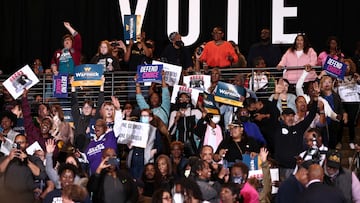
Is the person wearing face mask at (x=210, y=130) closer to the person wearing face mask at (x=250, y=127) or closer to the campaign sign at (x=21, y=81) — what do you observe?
the person wearing face mask at (x=250, y=127)

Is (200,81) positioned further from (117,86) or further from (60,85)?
(60,85)

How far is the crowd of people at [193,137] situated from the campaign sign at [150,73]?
6.2 inches

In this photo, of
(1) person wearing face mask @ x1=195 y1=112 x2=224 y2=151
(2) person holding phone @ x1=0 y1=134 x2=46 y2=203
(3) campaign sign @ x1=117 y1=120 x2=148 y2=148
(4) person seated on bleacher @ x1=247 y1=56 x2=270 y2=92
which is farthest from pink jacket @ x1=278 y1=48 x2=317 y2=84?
(2) person holding phone @ x1=0 y1=134 x2=46 y2=203

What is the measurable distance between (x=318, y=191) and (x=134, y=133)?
14.1ft

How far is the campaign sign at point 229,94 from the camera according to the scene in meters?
19.7

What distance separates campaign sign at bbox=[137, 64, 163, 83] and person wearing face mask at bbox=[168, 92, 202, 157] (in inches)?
27.9

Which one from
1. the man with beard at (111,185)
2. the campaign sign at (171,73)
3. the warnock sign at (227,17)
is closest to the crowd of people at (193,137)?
the man with beard at (111,185)

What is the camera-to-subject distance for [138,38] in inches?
883

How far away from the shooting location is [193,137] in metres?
19.4

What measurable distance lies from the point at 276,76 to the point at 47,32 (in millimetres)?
5611

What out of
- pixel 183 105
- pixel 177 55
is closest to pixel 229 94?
pixel 183 105

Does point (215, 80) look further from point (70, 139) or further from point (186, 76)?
point (70, 139)

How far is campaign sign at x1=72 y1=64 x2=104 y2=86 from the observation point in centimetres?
2058

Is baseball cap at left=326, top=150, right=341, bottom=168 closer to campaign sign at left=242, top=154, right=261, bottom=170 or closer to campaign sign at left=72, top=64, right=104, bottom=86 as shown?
campaign sign at left=242, top=154, right=261, bottom=170
